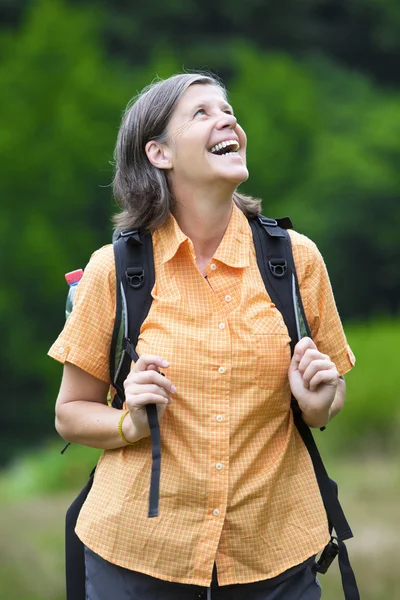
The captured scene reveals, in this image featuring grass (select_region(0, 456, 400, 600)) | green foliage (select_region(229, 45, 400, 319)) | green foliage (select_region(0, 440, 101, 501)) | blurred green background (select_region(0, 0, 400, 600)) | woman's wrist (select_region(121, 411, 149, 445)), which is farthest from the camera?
blurred green background (select_region(0, 0, 400, 600))

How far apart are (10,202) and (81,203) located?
1321 millimetres

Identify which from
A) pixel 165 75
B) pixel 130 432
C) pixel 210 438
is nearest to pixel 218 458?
pixel 210 438

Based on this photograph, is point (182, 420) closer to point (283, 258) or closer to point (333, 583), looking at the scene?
point (283, 258)

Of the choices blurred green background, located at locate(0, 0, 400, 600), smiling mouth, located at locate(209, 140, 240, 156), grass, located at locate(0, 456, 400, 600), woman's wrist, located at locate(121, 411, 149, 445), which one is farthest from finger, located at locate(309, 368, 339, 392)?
blurred green background, located at locate(0, 0, 400, 600)

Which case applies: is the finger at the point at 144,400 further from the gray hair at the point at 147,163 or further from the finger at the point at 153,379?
the gray hair at the point at 147,163

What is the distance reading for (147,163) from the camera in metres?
2.97

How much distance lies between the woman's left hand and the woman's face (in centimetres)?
46

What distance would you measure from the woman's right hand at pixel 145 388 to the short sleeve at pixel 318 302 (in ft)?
1.43

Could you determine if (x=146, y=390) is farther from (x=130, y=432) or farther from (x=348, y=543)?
(x=348, y=543)

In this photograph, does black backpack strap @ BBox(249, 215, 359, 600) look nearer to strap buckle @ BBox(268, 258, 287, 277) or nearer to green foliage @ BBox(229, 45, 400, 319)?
strap buckle @ BBox(268, 258, 287, 277)

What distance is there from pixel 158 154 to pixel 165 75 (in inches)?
643

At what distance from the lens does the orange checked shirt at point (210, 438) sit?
261cm

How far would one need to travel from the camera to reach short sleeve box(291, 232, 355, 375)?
2766mm

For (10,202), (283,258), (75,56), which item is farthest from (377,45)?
(283,258)
